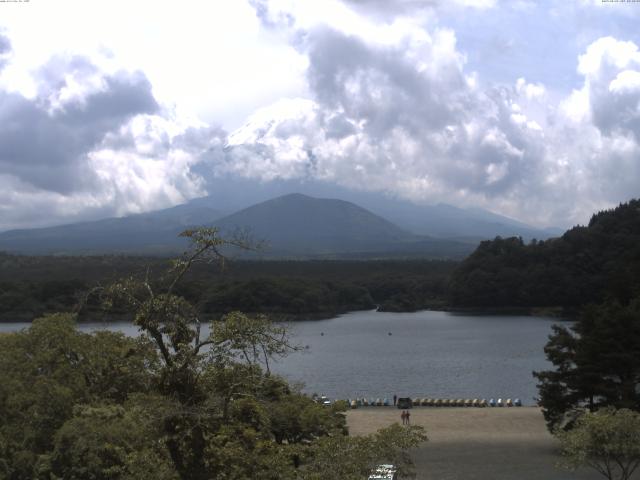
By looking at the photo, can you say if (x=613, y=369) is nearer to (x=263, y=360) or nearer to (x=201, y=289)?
(x=263, y=360)

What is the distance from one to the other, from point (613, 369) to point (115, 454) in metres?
13.7

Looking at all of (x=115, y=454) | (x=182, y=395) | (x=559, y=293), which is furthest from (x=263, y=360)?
(x=559, y=293)

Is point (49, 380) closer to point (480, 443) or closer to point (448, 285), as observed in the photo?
point (480, 443)

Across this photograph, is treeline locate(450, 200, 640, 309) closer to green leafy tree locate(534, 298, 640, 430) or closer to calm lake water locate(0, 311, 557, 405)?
calm lake water locate(0, 311, 557, 405)

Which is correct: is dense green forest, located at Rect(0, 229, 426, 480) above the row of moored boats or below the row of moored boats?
above

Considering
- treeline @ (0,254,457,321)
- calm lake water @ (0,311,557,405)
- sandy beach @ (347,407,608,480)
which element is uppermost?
treeline @ (0,254,457,321)

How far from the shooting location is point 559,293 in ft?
248

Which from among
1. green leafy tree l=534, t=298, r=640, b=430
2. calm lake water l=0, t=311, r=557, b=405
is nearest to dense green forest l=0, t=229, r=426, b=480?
green leafy tree l=534, t=298, r=640, b=430

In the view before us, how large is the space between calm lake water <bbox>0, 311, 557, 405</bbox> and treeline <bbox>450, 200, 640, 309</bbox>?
577cm

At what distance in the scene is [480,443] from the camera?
21078 mm

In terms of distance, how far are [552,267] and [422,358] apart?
3693cm

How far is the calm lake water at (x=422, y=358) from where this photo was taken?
34.8 m

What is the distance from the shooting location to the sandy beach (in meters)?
17.4

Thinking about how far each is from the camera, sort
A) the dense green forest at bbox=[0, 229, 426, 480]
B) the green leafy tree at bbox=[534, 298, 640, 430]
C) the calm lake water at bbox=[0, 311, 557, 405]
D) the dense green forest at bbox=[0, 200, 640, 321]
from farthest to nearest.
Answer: the dense green forest at bbox=[0, 200, 640, 321] → the calm lake water at bbox=[0, 311, 557, 405] → the green leafy tree at bbox=[534, 298, 640, 430] → the dense green forest at bbox=[0, 229, 426, 480]
